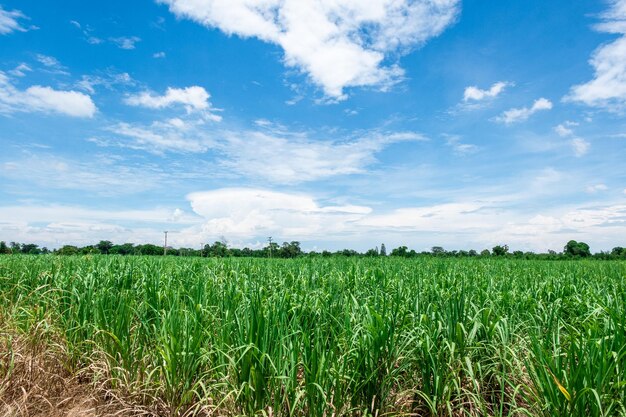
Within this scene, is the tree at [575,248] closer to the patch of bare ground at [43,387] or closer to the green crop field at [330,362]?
the green crop field at [330,362]

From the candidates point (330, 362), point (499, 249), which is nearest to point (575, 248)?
point (499, 249)

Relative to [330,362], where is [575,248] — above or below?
above

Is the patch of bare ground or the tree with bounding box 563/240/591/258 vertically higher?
the tree with bounding box 563/240/591/258

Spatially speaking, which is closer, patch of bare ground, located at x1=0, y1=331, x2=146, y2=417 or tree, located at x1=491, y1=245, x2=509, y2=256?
patch of bare ground, located at x1=0, y1=331, x2=146, y2=417

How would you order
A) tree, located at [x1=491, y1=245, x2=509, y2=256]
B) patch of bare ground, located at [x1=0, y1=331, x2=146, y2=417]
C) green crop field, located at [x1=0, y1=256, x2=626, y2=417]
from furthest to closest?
tree, located at [x1=491, y1=245, x2=509, y2=256]
patch of bare ground, located at [x1=0, y1=331, x2=146, y2=417]
green crop field, located at [x1=0, y1=256, x2=626, y2=417]

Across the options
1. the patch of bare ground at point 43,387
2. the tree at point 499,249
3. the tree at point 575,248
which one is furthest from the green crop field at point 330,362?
the tree at point 575,248

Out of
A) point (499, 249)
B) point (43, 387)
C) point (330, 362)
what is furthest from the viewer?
point (499, 249)

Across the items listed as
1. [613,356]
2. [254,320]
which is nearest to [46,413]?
[254,320]

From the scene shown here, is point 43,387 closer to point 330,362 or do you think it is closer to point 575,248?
point 330,362

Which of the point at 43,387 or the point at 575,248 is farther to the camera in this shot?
the point at 575,248

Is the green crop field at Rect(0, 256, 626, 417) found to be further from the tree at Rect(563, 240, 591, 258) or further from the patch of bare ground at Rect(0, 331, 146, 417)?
the tree at Rect(563, 240, 591, 258)

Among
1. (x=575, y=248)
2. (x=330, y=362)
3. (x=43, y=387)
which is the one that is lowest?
(x=43, y=387)

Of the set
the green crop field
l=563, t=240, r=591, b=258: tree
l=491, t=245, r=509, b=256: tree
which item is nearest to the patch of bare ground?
the green crop field

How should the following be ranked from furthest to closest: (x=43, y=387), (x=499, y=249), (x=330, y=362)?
(x=499, y=249) → (x=43, y=387) → (x=330, y=362)
